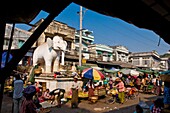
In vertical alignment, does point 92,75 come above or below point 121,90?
above

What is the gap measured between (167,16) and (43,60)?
10.9m

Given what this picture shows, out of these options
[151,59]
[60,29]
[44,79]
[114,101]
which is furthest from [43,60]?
[151,59]

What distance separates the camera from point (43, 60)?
12547mm

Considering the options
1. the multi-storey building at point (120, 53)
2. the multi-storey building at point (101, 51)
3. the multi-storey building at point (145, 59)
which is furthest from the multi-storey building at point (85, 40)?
the multi-storey building at point (145, 59)

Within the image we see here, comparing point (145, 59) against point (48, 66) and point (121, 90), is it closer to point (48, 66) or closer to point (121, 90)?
point (121, 90)

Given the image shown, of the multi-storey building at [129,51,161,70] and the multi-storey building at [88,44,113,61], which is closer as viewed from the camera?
the multi-storey building at [88,44,113,61]

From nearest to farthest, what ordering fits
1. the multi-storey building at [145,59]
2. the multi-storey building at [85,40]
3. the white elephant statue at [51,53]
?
the white elephant statue at [51,53], the multi-storey building at [85,40], the multi-storey building at [145,59]

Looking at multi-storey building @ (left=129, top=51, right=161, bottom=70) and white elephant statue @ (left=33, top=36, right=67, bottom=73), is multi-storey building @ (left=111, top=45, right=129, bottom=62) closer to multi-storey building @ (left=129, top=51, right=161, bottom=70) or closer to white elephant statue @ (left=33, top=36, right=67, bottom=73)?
multi-storey building @ (left=129, top=51, right=161, bottom=70)

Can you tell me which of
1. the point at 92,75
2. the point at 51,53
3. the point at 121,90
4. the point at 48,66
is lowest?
the point at 121,90

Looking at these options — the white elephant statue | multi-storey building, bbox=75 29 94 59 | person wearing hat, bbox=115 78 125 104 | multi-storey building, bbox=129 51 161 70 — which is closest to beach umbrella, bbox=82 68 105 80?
person wearing hat, bbox=115 78 125 104

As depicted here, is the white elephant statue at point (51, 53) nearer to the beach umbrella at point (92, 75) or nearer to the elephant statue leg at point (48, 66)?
the elephant statue leg at point (48, 66)

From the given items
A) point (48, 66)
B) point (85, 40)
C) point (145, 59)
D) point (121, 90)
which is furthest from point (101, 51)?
point (121, 90)

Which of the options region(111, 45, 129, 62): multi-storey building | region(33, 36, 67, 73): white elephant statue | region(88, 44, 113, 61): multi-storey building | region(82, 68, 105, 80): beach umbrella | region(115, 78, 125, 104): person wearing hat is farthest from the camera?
region(111, 45, 129, 62): multi-storey building

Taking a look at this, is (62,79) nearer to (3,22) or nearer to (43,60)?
(43,60)
